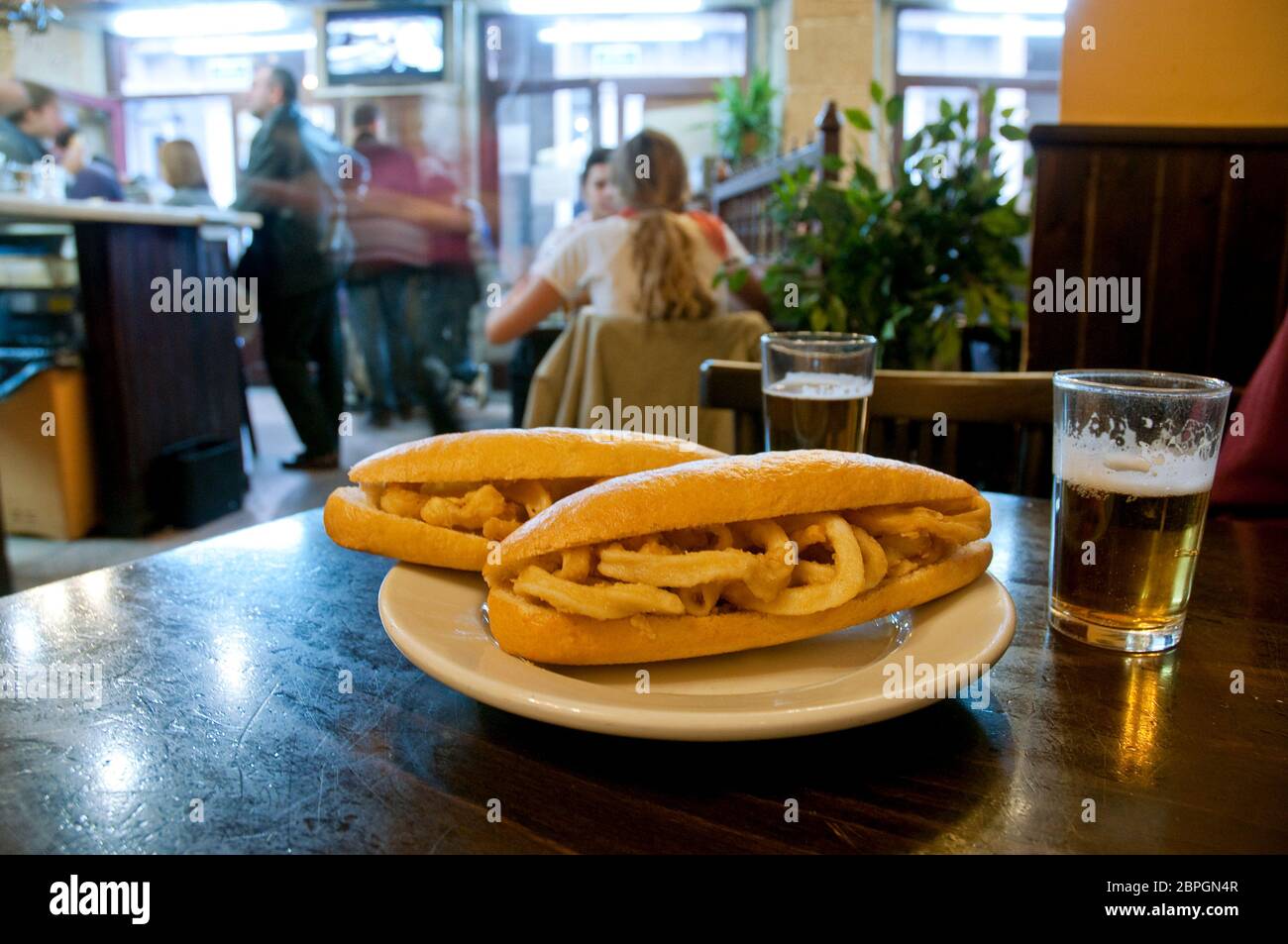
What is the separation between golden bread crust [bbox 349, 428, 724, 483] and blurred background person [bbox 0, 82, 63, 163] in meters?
5.85

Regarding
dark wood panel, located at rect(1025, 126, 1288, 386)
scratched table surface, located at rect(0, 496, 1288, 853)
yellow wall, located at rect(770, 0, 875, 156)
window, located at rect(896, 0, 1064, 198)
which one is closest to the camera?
scratched table surface, located at rect(0, 496, 1288, 853)

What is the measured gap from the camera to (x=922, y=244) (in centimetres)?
250

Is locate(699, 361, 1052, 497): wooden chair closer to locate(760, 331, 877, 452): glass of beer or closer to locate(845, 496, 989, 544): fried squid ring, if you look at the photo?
locate(760, 331, 877, 452): glass of beer

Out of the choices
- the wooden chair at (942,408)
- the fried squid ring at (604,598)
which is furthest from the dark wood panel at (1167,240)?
the fried squid ring at (604,598)

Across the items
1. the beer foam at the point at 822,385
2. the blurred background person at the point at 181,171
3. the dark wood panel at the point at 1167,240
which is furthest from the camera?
the blurred background person at the point at 181,171

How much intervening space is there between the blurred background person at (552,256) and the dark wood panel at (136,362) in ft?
4.90

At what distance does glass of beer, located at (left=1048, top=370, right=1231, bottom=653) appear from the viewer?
0.73 m

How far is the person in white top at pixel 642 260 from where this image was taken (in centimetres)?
329

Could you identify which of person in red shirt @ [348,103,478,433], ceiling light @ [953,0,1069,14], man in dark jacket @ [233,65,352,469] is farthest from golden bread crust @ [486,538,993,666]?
ceiling light @ [953,0,1069,14]

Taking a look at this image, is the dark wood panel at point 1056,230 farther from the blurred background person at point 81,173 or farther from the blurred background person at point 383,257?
the blurred background person at point 81,173
